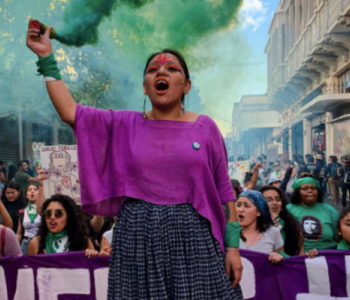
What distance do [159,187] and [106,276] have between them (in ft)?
7.14

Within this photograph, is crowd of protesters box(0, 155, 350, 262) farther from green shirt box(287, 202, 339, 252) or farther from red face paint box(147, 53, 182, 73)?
red face paint box(147, 53, 182, 73)

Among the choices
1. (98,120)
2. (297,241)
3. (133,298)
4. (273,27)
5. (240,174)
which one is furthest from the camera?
(273,27)

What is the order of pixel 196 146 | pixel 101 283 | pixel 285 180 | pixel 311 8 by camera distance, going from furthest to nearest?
pixel 311 8
pixel 285 180
pixel 101 283
pixel 196 146

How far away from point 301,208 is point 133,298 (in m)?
3.36

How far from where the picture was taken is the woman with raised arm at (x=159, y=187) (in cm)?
181

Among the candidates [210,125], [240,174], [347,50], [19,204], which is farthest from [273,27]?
[210,125]

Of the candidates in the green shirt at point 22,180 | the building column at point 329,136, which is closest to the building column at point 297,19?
the building column at point 329,136

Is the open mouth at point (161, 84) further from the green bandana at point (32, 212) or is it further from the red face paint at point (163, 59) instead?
the green bandana at point (32, 212)

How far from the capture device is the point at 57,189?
5145 millimetres

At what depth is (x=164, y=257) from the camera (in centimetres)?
181

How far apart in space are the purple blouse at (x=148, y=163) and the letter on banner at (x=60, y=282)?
2101 mm

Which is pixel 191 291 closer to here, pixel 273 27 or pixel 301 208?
pixel 301 208

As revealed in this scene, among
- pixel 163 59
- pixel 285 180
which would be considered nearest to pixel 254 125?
pixel 285 180

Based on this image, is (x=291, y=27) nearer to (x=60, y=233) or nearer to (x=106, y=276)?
(x=60, y=233)
